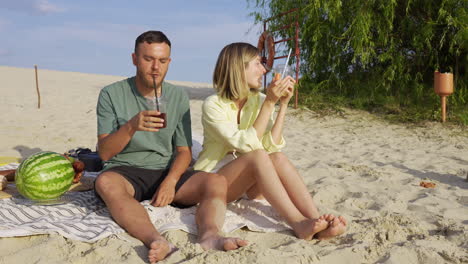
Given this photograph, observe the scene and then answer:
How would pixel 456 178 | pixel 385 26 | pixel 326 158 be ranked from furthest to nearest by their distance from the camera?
pixel 385 26
pixel 326 158
pixel 456 178

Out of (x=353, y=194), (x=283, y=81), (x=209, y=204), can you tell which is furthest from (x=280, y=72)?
(x=353, y=194)

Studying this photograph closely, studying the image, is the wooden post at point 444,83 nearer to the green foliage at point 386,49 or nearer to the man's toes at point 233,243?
the green foliage at point 386,49

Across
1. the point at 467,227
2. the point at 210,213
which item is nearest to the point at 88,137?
the point at 210,213

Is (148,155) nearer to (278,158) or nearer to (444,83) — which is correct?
(278,158)

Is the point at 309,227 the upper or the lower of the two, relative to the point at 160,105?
lower

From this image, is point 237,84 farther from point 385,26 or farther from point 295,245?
point 385,26

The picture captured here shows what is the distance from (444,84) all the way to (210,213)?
591 centimetres

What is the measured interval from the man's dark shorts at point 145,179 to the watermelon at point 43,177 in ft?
1.25

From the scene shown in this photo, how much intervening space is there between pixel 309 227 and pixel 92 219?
1.33 metres

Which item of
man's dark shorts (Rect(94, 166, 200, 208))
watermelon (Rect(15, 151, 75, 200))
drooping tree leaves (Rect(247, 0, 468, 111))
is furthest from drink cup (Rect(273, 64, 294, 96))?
drooping tree leaves (Rect(247, 0, 468, 111))

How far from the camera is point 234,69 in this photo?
291 centimetres

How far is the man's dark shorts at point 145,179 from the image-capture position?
2.77 metres

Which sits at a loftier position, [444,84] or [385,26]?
[385,26]

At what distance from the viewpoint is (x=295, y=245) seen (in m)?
2.30
